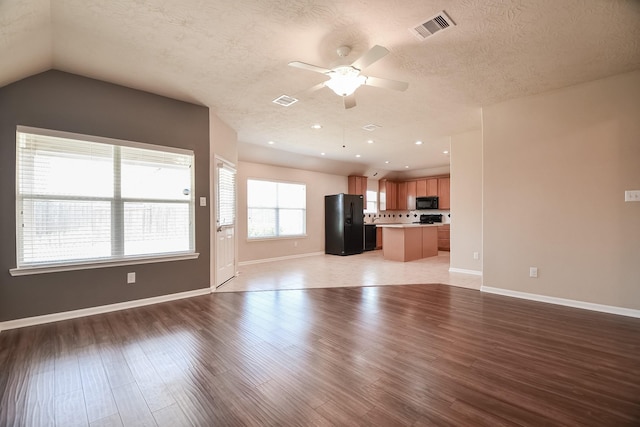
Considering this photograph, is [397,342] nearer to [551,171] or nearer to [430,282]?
[430,282]

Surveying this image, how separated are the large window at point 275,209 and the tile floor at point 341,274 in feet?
2.87

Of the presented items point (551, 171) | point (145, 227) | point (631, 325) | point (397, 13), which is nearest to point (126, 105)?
point (145, 227)

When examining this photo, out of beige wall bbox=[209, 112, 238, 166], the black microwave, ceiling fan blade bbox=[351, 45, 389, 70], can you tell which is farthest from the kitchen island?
ceiling fan blade bbox=[351, 45, 389, 70]

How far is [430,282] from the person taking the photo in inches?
183

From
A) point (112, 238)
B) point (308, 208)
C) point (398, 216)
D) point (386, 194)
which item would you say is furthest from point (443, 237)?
Answer: point (112, 238)

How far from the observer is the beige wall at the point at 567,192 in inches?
121

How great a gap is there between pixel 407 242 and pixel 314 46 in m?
5.27

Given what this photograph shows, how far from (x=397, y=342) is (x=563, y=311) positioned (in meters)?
2.34

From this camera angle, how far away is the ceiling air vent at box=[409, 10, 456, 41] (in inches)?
84.3

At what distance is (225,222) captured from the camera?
15.4ft

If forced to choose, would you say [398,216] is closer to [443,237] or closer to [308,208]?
[443,237]

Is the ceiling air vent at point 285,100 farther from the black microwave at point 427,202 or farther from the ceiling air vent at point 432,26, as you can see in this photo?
the black microwave at point 427,202

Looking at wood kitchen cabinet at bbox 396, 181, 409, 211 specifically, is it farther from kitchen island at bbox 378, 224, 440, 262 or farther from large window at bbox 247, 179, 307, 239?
large window at bbox 247, 179, 307, 239

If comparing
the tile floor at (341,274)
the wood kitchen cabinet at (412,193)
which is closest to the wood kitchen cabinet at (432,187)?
the wood kitchen cabinet at (412,193)
